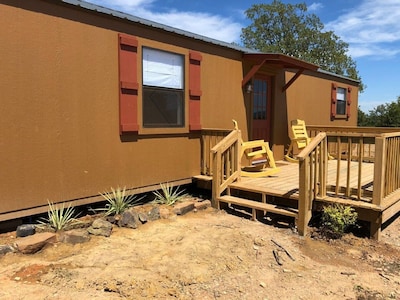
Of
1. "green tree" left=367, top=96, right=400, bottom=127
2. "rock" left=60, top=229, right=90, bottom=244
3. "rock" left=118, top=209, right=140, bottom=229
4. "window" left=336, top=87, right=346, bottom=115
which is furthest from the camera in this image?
"green tree" left=367, top=96, right=400, bottom=127

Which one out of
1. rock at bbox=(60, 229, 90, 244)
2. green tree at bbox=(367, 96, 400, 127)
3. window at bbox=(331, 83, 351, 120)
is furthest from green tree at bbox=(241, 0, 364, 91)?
rock at bbox=(60, 229, 90, 244)

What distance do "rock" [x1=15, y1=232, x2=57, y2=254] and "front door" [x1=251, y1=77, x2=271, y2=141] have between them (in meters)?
4.71

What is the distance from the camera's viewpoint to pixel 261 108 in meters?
7.54

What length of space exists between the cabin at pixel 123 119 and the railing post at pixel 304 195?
13 mm

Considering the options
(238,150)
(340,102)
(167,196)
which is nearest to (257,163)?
(238,150)

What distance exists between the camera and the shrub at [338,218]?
399 cm

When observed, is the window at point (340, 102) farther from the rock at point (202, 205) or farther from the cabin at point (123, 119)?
the rock at point (202, 205)

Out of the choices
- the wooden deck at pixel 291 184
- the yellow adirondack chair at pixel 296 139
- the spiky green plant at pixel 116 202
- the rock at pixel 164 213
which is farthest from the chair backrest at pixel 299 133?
the spiky green plant at pixel 116 202

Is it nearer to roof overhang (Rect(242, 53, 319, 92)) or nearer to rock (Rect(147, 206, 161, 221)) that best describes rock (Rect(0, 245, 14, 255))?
rock (Rect(147, 206, 161, 221))

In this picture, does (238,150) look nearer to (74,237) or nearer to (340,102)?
(74,237)

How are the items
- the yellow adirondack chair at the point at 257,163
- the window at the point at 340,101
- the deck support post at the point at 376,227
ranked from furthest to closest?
the window at the point at 340,101 < the yellow adirondack chair at the point at 257,163 < the deck support post at the point at 376,227

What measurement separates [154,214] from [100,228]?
832mm

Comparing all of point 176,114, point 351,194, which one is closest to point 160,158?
point 176,114

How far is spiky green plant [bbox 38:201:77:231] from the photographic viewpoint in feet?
12.8
